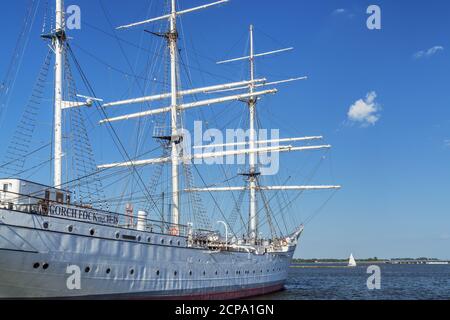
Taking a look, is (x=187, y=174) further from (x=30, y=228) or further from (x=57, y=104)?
(x=30, y=228)

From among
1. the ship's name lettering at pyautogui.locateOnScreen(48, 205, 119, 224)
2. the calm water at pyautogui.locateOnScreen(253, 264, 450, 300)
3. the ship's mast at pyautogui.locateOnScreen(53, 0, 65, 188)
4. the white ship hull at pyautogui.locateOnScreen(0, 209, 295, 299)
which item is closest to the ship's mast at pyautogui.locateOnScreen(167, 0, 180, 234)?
the white ship hull at pyautogui.locateOnScreen(0, 209, 295, 299)

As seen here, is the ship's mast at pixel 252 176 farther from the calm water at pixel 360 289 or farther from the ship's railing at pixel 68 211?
the ship's railing at pixel 68 211

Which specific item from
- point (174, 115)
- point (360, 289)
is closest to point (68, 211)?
point (174, 115)

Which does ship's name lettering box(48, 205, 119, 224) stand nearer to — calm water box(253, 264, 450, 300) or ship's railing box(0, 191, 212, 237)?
ship's railing box(0, 191, 212, 237)

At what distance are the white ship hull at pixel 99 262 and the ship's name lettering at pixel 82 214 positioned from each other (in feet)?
2.47

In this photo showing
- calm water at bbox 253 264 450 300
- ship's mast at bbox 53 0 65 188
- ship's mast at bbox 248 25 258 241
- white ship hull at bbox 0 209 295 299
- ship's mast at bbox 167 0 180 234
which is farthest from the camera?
ship's mast at bbox 248 25 258 241

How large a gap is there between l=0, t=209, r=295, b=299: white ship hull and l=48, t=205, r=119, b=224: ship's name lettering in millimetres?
754

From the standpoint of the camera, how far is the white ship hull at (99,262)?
2103 centimetres

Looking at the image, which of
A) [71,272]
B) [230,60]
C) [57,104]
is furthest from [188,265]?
[230,60]

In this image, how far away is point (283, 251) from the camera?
5288 centimetres

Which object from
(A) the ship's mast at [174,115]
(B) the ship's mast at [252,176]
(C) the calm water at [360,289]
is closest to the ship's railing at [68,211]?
(A) the ship's mast at [174,115]

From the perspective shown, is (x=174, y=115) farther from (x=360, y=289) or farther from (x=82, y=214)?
(x=360, y=289)

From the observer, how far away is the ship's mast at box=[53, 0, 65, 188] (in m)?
26.8

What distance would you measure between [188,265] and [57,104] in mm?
12593
